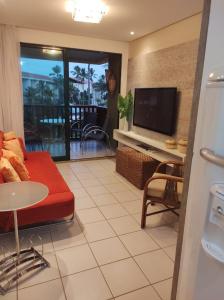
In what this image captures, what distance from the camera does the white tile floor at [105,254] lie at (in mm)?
1634

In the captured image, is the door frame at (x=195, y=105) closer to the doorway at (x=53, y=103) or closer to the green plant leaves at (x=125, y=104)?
the green plant leaves at (x=125, y=104)

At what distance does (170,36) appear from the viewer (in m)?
3.36

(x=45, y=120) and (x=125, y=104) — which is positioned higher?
(x=125, y=104)

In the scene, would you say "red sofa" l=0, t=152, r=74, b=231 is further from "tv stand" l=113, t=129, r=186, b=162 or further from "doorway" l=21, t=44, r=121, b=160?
"doorway" l=21, t=44, r=121, b=160

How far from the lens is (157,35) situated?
3662mm

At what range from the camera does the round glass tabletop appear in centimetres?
156

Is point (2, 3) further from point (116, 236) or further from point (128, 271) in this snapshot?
point (128, 271)

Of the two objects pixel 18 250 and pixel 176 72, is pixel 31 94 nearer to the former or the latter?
pixel 176 72

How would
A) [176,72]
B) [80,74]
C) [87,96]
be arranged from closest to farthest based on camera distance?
[176,72]
[80,74]
[87,96]

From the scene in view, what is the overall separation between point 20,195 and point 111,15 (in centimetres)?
259

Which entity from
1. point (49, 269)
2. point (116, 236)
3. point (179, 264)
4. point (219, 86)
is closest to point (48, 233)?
point (49, 269)

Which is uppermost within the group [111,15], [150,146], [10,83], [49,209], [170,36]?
[111,15]

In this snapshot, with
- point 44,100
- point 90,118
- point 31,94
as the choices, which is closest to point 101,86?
point 90,118

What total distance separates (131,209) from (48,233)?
104 cm
